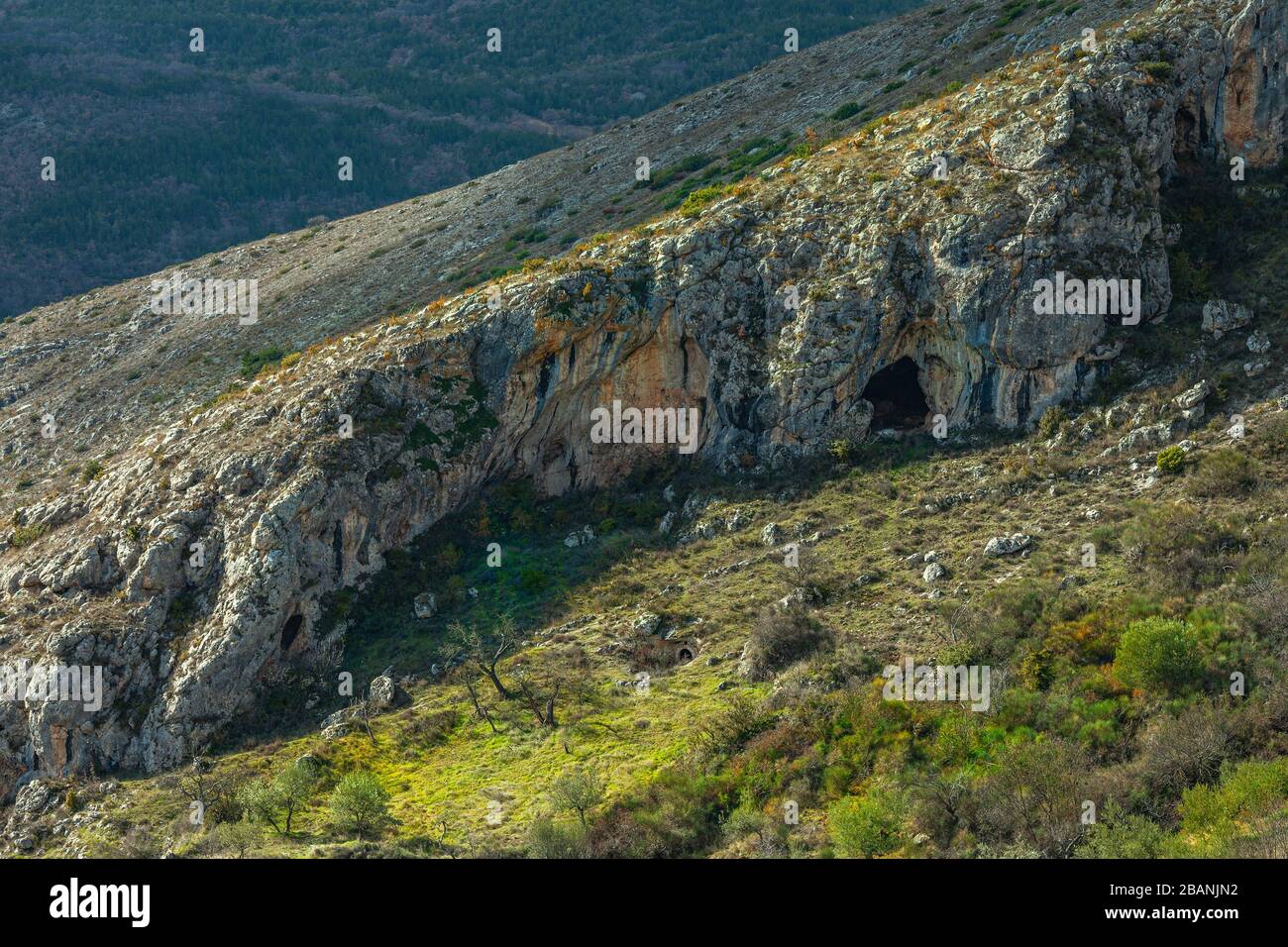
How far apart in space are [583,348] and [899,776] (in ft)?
85.0

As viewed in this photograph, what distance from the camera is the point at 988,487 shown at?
42469 mm

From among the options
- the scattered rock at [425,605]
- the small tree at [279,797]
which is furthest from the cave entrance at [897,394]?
the small tree at [279,797]

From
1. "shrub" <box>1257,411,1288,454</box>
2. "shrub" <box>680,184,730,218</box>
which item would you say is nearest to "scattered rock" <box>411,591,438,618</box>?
"shrub" <box>680,184,730,218</box>

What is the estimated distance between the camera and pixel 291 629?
43.4 meters

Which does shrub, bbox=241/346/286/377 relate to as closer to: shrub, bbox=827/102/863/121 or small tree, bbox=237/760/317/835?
small tree, bbox=237/760/317/835

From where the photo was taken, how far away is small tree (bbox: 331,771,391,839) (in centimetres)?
3291

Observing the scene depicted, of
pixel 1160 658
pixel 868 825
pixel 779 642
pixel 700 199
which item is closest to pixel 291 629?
pixel 779 642

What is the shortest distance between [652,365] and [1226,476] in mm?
24111

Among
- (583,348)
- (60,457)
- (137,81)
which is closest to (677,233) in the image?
(583,348)

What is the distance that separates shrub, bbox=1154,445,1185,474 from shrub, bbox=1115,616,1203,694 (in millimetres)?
8974

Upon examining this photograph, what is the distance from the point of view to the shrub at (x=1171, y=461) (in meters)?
39.3

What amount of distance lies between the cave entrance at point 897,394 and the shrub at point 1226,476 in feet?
41.2

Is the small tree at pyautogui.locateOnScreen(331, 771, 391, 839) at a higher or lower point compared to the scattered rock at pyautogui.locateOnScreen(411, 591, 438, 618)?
lower

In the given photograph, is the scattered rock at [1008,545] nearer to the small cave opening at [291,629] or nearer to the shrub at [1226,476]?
the shrub at [1226,476]
